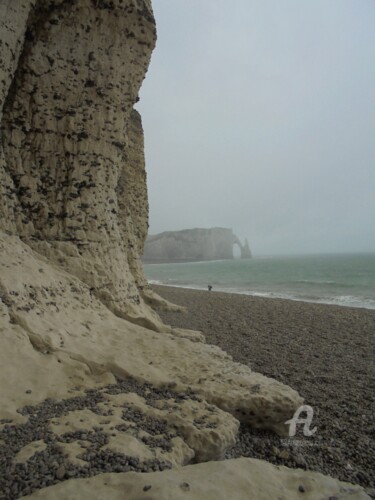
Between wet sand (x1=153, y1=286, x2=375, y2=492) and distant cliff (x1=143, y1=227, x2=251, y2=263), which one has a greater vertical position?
distant cliff (x1=143, y1=227, x2=251, y2=263)

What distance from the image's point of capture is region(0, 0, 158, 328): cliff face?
7898 millimetres

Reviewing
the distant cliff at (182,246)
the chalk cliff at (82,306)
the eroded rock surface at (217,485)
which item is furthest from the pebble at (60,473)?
the distant cliff at (182,246)

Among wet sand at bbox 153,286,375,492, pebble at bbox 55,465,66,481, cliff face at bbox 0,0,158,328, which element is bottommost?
wet sand at bbox 153,286,375,492

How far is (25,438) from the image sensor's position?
3.45 meters

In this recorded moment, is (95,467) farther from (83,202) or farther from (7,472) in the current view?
(83,202)

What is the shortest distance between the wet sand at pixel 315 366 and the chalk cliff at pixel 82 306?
2.16 ft

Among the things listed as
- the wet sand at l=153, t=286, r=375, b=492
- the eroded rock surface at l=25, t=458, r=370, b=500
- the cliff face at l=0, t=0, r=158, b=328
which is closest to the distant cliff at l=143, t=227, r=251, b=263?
the wet sand at l=153, t=286, r=375, b=492

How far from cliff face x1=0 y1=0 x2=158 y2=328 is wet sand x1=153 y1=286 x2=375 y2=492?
4152 millimetres

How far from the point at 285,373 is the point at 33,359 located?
6.16m

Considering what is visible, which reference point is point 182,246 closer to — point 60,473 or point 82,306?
point 82,306

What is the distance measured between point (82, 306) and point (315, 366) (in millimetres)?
6601

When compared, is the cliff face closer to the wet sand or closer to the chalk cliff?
the chalk cliff

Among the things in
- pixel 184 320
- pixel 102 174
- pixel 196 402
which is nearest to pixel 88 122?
pixel 102 174

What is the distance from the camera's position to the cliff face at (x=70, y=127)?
25.9 ft
